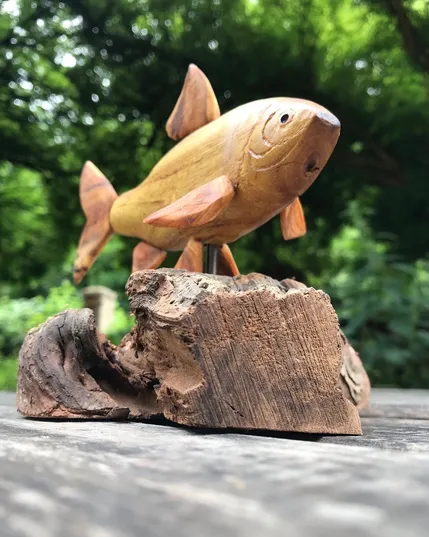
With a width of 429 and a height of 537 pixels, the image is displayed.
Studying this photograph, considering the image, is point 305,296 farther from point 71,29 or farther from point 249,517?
point 71,29

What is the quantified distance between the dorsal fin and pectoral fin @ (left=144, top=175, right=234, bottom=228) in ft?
0.83

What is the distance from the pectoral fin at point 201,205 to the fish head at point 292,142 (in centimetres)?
7

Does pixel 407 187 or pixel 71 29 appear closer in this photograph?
pixel 407 187

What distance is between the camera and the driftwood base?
29.2 inches

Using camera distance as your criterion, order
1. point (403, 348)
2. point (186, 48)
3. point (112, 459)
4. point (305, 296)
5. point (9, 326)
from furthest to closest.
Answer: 1. point (9, 326)
2. point (403, 348)
3. point (186, 48)
4. point (305, 296)
5. point (112, 459)

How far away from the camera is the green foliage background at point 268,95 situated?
2.58 meters

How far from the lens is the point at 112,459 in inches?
19.4

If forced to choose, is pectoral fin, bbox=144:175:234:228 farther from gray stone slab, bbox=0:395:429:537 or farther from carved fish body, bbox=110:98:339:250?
gray stone slab, bbox=0:395:429:537

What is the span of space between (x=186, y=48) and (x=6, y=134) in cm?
122

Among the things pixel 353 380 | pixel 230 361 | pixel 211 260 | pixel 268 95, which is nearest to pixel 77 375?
pixel 230 361

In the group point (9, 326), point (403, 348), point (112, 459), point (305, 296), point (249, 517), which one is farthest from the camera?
point (9, 326)

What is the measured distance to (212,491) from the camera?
381 millimetres

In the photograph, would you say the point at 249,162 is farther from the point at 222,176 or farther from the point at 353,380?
the point at 353,380

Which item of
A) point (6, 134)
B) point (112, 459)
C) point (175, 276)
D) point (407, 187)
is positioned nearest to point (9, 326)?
point (6, 134)
